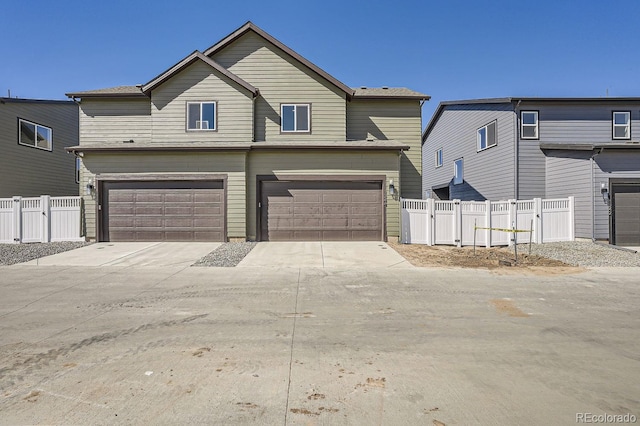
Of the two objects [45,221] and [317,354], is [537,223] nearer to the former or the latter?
[317,354]

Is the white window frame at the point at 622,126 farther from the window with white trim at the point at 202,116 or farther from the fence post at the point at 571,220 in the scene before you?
the window with white trim at the point at 202,116

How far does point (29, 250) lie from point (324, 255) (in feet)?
33.2

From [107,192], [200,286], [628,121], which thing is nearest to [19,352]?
[200,286]

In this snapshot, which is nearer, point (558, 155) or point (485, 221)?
point (485, 221)

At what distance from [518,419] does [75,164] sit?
82.7 feet

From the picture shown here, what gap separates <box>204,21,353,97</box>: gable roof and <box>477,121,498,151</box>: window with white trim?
313 inches

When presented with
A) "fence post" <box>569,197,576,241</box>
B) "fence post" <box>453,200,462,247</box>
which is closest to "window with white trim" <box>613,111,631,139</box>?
"fence post" <box>569,197,576,241</box>

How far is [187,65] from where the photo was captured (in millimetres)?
14852

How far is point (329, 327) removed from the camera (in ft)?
16.0

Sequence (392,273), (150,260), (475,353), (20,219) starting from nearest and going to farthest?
(475,353), (392,273), (150,260), (20,219)

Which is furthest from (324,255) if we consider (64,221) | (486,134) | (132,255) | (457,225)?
(486,134)

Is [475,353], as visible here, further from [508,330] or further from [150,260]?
[150,260]

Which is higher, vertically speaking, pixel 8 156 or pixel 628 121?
pixel 628 121

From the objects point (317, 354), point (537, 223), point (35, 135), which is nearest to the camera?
point (317, 354)
